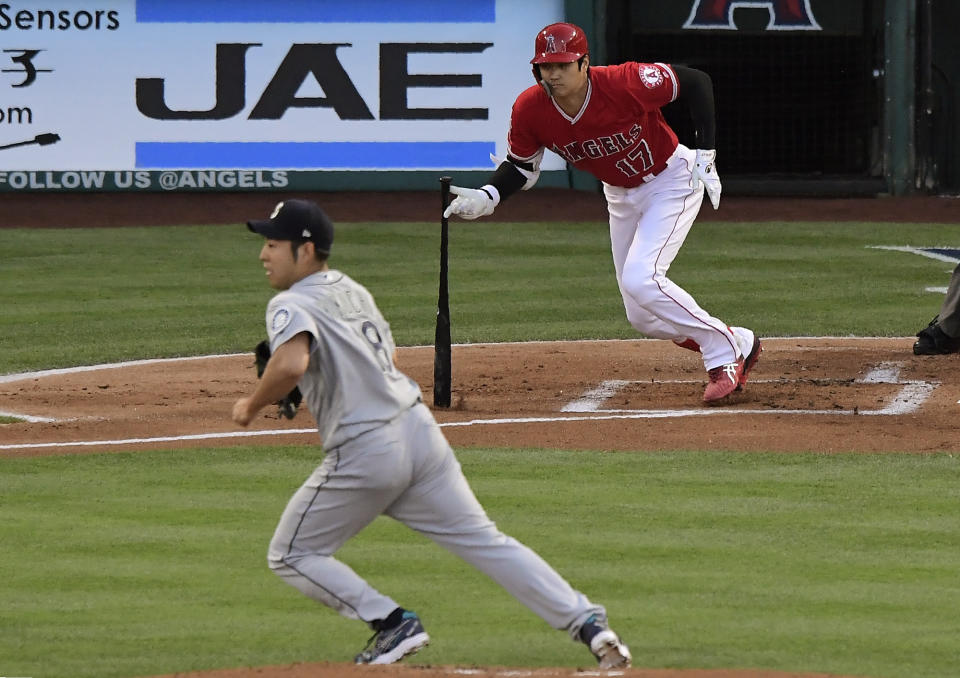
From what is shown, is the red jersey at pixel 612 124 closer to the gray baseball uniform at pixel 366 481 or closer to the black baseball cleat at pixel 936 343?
the black baseball cleat at pixel 936 343

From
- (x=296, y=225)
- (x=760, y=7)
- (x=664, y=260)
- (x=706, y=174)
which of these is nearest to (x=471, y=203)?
(x=664, y=260)

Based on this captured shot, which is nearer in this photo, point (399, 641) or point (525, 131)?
point (399, 641)

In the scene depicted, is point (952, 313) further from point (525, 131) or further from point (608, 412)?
point (525, 131)

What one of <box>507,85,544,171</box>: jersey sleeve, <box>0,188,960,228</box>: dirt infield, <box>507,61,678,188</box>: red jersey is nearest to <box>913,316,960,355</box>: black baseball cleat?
<box>507,61,678,188</box>: red jersey

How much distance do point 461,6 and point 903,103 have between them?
5.44 metres

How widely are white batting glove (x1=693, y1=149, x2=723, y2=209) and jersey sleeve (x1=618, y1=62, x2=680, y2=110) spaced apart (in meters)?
0.42

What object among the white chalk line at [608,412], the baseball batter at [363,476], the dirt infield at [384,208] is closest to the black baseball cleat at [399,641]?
the baseball batter at [363,476]

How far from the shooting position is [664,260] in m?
11.0

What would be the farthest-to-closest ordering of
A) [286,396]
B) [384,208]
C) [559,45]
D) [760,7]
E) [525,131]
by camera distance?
[384,208]
[760,7]
[525,131]
[559,45]
[286,396]

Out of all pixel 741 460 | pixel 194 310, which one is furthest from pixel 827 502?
pixel 194 310

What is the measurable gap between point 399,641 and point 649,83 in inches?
227

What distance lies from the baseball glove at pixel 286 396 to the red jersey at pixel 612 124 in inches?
201

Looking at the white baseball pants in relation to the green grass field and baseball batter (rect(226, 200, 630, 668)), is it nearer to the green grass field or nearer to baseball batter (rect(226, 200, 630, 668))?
the green grass field

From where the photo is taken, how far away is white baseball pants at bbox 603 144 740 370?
10.9 m
